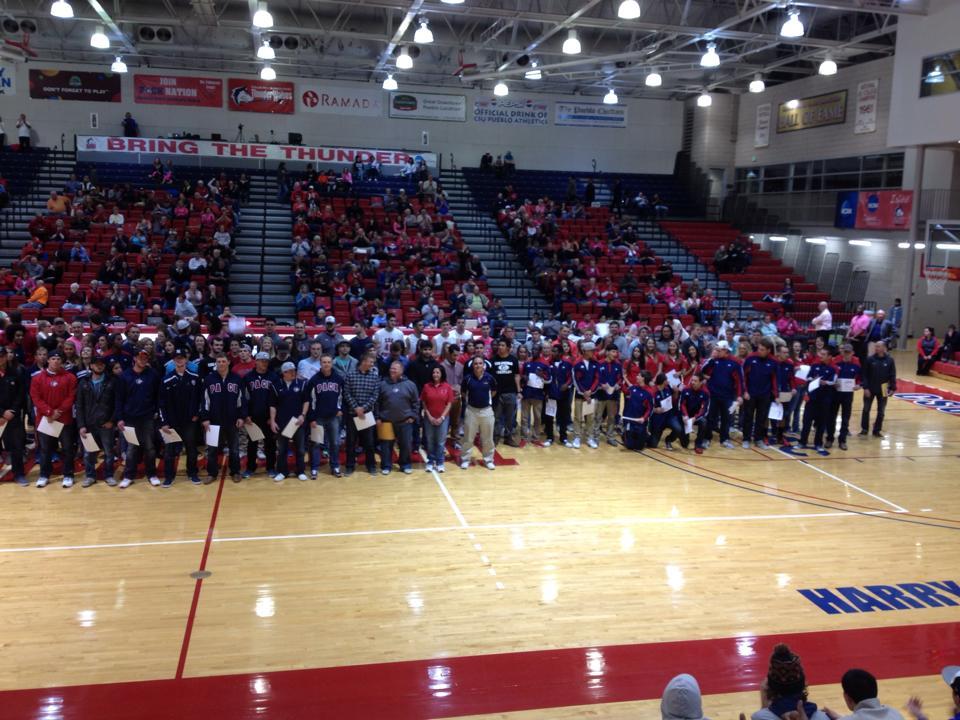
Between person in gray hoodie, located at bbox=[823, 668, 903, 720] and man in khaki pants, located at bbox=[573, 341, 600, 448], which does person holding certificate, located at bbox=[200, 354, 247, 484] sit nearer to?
man in khaki pants, located at bbox=[573, 341, 600, 448]

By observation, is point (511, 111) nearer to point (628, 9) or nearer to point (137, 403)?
point (628, 9)

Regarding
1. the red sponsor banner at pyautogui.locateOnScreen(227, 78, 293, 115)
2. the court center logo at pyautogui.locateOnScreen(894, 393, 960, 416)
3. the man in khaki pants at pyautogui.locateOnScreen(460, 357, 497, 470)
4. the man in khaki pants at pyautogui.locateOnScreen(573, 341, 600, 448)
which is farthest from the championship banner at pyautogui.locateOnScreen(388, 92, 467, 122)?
the man in khaki pants at pyautogui.locateOnScreen(460, 357, 497, 470)

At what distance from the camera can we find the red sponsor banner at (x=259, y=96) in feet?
92.7

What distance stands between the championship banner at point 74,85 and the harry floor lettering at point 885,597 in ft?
90.0

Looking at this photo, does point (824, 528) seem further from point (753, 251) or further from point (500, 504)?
point (753, 251)

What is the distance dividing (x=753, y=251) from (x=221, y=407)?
22.7 metres

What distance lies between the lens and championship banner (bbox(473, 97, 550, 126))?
99.8 feet

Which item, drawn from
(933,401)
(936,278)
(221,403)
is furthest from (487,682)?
(936,278)

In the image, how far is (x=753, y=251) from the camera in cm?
2834

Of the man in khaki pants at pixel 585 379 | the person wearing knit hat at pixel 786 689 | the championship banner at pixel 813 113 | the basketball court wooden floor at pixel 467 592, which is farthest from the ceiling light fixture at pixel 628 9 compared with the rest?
the championship banner at pixel 813 113

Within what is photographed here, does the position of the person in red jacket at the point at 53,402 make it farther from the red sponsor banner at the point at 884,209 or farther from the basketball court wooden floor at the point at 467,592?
the red sponsor banner at the point at 884,209

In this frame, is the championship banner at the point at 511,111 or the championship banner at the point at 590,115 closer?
the championship banner at the point at 511,111

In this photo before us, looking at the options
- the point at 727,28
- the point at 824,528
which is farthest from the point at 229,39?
the point at 824,528

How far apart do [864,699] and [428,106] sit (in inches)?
1119
